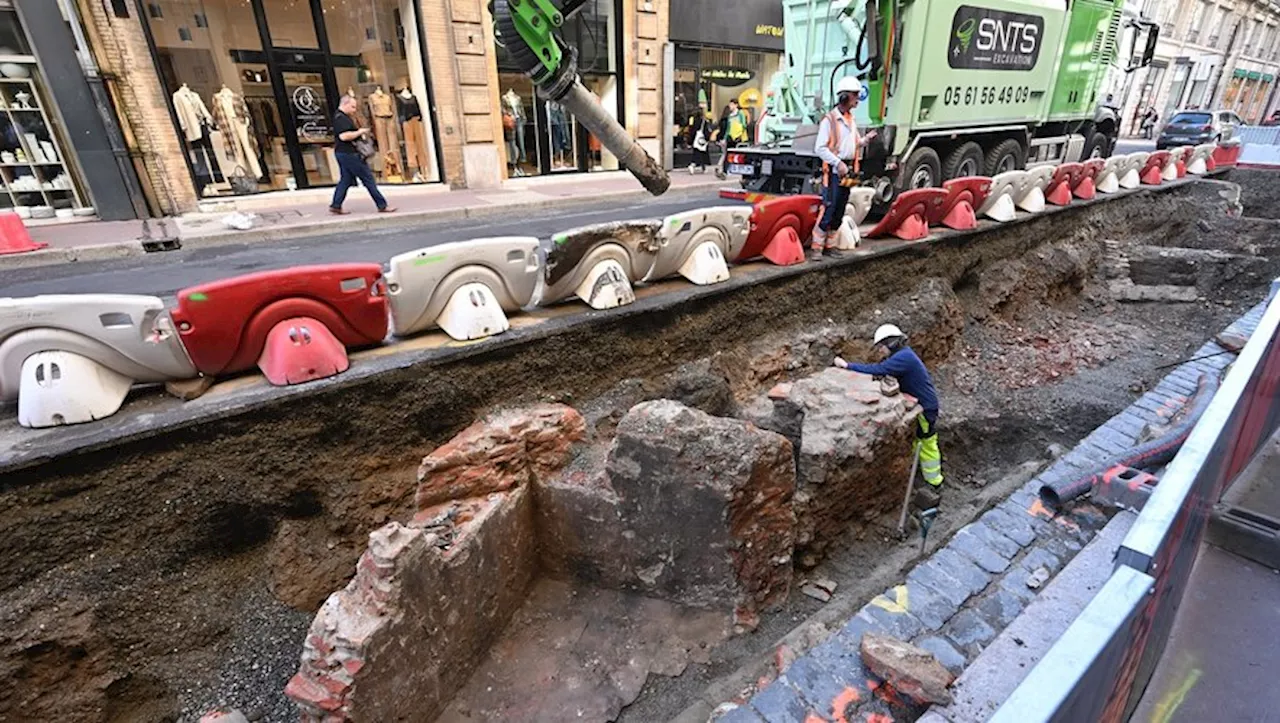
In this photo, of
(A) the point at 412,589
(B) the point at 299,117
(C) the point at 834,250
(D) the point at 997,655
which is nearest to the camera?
(D) the point at 997,655

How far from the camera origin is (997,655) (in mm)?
2180

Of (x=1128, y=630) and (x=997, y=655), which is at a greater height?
(x=1128, y=630)

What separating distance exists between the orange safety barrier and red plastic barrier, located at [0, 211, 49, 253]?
15724mm

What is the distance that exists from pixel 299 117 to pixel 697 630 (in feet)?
41.5

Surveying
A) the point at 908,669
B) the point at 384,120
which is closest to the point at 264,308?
the point at 908,669

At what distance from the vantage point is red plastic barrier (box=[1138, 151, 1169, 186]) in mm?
11932

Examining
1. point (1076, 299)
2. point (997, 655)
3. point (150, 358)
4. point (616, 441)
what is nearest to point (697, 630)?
point (616, 441)

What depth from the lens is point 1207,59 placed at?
36.3 metres

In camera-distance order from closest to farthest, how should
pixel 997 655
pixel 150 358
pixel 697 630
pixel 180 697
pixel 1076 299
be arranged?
pixel 997 655 → pixel 180 697 → pixel 150 358 → pixel 697 630 → pixel 1076 299

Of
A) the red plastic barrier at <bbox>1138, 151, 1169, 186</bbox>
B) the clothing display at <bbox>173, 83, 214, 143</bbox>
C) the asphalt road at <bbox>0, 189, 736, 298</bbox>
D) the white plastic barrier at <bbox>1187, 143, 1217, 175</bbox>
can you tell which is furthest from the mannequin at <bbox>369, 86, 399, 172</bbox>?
the white plastic barrier at <bbox>1187, 143, 1217, 175</bbox>

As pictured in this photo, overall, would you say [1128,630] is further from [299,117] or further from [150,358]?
[299,117]

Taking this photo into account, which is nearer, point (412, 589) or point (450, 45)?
point (412, 589)

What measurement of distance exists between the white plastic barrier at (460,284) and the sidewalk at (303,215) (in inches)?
257

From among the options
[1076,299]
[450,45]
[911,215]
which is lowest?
[1076,299]
